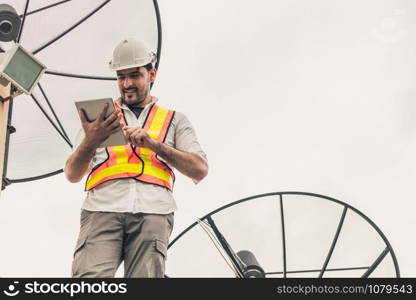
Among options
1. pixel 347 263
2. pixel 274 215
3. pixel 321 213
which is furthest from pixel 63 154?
pixel 347 263

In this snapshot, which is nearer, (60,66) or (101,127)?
(101,127)

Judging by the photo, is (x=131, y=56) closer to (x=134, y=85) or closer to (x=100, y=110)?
(x=134, y=85)

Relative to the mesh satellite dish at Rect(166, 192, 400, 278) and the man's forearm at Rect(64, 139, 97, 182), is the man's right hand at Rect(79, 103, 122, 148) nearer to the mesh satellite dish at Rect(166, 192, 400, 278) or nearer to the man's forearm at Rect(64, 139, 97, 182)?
the man's forearm at Rect(64, 139, 97, 182)

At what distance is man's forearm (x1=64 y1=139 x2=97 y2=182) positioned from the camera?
435 centimetres

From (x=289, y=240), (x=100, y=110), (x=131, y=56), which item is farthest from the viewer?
(x=289, y=240)

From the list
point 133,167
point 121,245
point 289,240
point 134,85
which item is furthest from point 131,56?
point 289,240

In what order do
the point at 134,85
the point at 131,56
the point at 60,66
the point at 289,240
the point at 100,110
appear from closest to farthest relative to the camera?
the point at 100,110 → the point at 134,85 → the point at 131,56 → the point at 60,66 → the point at 289,240

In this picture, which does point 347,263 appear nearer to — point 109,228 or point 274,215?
point 274,215

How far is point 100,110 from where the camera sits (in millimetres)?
4188

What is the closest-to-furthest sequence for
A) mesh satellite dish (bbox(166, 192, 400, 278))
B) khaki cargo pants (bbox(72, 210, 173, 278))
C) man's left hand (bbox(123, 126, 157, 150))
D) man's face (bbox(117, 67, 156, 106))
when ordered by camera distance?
khaki cargo pants (bbox(72, 210, 173, 278)) → man's left hand (bbox(123, 126, 157, 150)) → man's face (bbox(117, 67, 156, 106)) → mesh satellite dish (bbox(166, 192, 400, 278))

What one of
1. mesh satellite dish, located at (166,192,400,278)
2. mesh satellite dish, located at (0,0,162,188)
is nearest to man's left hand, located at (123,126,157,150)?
mesh satellite dish, located at (166,192,400,278)

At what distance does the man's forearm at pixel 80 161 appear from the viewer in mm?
4352

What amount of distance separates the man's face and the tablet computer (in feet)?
2.25

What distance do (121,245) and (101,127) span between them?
756 millimetres
